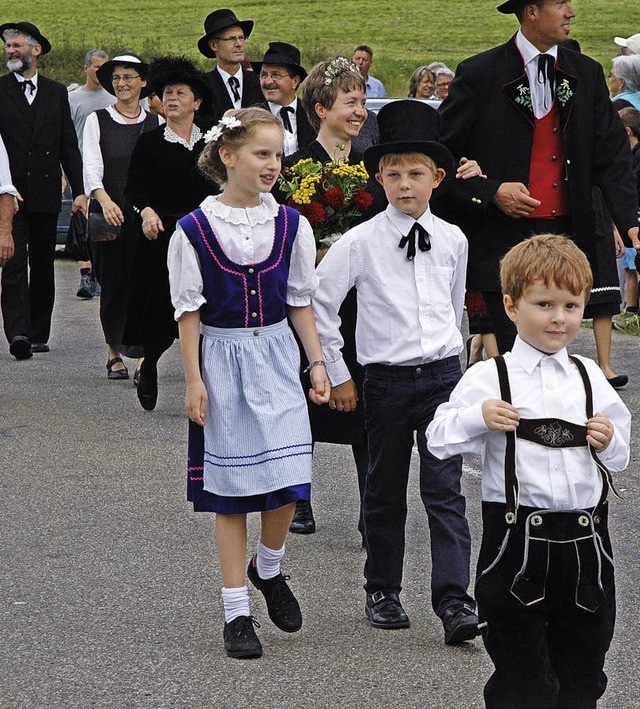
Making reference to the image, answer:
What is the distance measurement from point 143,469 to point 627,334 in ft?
18.1

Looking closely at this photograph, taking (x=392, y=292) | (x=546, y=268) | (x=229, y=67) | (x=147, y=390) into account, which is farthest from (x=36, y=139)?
(x=546, y=268)

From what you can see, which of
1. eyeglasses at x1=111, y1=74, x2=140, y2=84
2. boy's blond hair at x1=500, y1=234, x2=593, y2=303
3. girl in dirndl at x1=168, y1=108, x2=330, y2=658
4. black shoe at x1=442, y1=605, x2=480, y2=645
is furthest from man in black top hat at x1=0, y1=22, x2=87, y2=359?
boy's blond hair at x1=500, y1=234, x2=593, y2=303

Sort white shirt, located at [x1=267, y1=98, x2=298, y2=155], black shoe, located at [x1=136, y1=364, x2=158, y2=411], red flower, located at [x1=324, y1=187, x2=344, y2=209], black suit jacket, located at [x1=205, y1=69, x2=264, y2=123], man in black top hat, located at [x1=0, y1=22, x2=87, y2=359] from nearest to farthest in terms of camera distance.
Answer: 1. red flower, located at [x1=324, y1=187, x2=344, y2=209]
2. white shirt, located at [x1=267, y1=98, x2=298, y2=155]
3. black shoe, located at [x1=136, y1=364, x2=158, y2=411]
4. black suit jacket, located at [x1=205, y1=69, x2=264, y2=123]
5. man in black top hat, located at [x1=0, y1=22, x2=87, y2=359]

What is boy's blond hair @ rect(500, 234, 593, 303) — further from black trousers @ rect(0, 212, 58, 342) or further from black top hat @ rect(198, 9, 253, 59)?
black trousers @ rect(0, 212, 58, 342)

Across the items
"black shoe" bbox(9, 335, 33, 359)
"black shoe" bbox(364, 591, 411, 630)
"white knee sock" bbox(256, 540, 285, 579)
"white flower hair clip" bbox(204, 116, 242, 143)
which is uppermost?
"white flower hair clip" bbox(204, 116, 242, 143)

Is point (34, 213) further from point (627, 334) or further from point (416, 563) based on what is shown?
point (416, 563)

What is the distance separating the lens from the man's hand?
221 inches

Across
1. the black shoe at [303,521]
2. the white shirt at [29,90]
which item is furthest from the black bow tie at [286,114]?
the white shirt at [29,90]

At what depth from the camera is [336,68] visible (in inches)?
220

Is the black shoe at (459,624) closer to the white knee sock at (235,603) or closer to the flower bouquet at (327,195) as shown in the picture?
the white knee sock at (235,603)

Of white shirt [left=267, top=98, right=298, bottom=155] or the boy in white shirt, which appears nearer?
the boy in white shirt

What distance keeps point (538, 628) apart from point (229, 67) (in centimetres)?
623

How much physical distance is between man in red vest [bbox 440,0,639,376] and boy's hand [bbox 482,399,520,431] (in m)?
2.32

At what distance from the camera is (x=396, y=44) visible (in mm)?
38812
